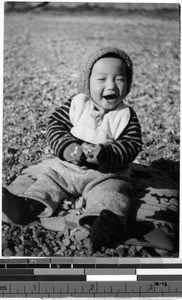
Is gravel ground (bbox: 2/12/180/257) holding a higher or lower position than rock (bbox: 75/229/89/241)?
higher

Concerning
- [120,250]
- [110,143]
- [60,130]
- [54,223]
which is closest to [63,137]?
[60,130]

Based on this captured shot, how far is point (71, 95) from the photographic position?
1475 millimetres

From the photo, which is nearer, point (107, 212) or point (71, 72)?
point (107, 212)

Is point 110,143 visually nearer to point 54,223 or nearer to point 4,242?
point 54,223

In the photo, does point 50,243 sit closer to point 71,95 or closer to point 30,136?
point 30,136

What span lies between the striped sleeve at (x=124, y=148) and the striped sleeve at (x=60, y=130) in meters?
0.10

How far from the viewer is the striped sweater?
1.41 meters

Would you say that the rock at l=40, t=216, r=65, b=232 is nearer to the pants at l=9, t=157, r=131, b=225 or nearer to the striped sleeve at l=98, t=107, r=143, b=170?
the pants at l=9, t=157, r=131, b=225

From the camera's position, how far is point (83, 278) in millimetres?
1437

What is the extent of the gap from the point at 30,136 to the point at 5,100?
13 centimetres

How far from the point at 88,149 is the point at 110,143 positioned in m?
0.06

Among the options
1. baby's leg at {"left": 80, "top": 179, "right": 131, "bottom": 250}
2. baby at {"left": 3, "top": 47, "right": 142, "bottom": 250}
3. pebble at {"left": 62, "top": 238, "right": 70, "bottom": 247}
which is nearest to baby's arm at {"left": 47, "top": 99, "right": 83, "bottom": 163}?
baby at {"left": 3, "top": 47, "right": 142, "bottom": 250}

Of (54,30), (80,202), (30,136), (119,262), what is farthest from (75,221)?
(54,30)

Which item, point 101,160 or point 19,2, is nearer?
point 101,160
